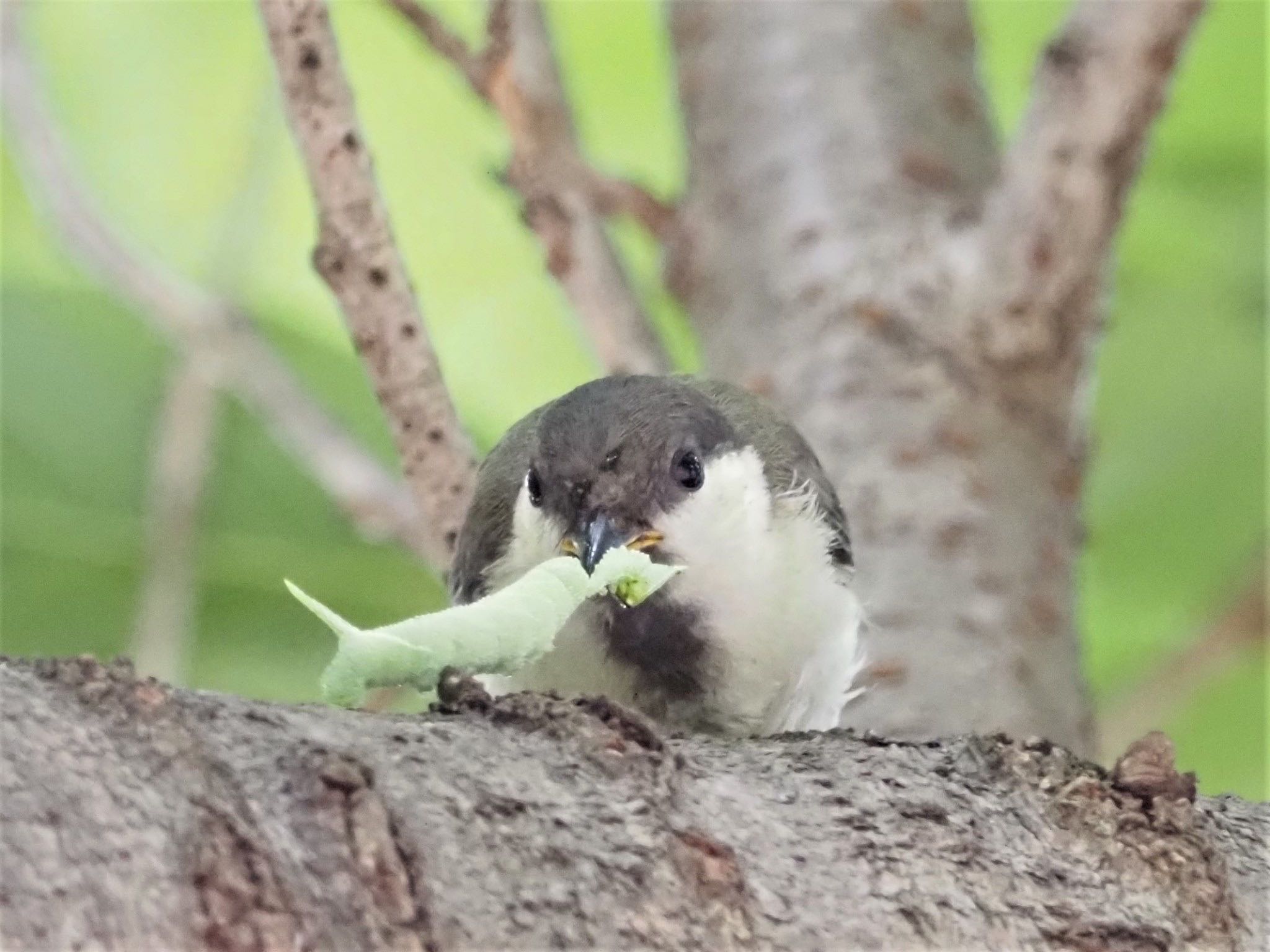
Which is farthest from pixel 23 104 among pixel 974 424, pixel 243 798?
pixel 243 798

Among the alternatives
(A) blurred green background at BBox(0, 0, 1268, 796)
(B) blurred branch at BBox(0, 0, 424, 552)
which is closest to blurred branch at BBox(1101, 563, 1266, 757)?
(A) blurred green background at BBox(0, 0, 1268, 796)

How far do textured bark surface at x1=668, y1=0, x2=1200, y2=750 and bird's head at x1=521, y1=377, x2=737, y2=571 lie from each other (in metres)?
0.32

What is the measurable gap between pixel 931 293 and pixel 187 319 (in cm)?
97

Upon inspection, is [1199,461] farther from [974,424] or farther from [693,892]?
[693,892]

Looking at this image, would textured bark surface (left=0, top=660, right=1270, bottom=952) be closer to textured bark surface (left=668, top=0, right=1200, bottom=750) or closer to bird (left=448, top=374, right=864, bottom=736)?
bird (left=448, top=374, right=864, bottom=736)

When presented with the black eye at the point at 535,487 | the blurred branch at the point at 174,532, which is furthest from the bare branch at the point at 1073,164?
the blurred branch at the point at 174,532

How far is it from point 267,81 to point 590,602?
5.80 ft

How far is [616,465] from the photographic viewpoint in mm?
1321

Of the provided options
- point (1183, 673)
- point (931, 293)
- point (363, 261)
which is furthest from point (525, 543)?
point (1183, 673)

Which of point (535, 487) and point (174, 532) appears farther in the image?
point (174, 532)

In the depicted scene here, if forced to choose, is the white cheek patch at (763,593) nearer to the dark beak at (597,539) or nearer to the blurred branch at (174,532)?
the dark beak at (597,539)

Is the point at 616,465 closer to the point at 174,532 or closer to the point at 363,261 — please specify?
the point at 363,261

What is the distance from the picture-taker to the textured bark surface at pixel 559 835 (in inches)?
23.4

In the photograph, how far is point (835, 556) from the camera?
58.0 inches
